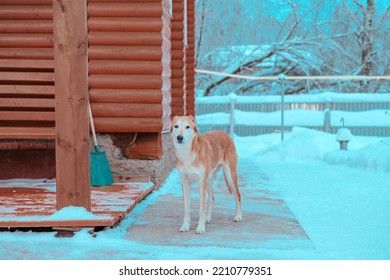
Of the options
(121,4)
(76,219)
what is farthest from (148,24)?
(76,219)

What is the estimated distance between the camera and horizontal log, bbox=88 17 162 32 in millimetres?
7059

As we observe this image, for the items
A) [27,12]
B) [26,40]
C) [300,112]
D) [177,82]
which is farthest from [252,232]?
[300,112]

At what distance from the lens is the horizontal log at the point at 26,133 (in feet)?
21.7

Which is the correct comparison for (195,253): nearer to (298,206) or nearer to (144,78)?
(298,206)

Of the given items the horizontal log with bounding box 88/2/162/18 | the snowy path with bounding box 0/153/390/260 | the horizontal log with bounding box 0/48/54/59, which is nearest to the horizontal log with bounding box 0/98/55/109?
the horizontal log with bounding box 0/48/54/59

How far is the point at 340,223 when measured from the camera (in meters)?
5.38

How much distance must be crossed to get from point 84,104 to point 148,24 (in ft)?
8.65

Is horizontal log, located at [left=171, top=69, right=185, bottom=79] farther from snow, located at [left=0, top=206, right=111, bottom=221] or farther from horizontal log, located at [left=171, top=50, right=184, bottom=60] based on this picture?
snow, located at [left=0, top=206, right=111, bottom=221]

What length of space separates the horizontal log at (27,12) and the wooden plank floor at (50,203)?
2.19m

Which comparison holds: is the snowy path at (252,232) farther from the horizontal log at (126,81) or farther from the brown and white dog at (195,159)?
the horizontal log at (126,81)

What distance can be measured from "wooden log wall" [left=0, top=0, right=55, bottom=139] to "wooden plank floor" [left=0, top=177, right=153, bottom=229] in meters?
0.92

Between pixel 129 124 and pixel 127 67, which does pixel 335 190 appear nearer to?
pixel 129 124

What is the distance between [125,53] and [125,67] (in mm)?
178

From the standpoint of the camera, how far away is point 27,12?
7441 mm
